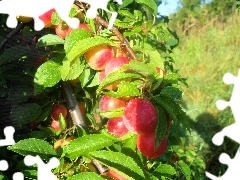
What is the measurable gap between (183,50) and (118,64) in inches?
199

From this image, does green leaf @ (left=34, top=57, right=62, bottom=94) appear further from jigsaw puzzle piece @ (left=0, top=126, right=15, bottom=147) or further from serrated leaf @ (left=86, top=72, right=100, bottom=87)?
jigsaw puzzle piece @ (left=0, top=126, right=15, bottom=147)

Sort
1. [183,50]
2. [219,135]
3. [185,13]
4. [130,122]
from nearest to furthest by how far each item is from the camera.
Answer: [219,135] < [130,122] < [183,50] < [185,13]

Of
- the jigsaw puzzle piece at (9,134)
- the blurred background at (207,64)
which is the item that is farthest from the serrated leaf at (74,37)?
the blurred background at (207,64)

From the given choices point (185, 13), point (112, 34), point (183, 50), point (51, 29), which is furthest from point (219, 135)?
point (185, 13)

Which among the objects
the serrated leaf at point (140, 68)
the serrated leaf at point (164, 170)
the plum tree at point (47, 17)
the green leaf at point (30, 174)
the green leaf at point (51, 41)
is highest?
the plum tree at point (47, 17)

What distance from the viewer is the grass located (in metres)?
3.12

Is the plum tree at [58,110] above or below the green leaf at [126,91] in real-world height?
above

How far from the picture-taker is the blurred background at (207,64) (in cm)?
314

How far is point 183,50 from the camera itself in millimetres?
5719

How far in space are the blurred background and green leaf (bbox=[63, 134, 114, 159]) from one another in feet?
4.63

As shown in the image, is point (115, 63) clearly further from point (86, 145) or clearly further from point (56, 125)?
point (56, 125)

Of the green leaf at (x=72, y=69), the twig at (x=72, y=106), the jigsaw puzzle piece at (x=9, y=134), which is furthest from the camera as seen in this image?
the twig at (x=72, y=106)

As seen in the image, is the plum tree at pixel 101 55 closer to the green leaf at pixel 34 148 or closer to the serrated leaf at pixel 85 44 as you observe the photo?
the serrated leaf at pixel 85 44

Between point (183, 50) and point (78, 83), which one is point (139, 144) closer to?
point (78, 83)
